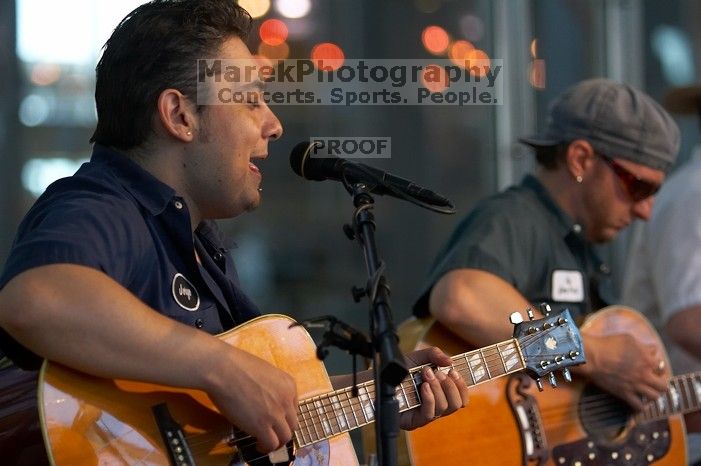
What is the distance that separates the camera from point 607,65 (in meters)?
5.39

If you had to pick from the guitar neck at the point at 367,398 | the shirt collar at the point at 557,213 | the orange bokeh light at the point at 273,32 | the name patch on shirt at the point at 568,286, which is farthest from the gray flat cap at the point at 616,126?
the orange bokeh light at the point at 273,32

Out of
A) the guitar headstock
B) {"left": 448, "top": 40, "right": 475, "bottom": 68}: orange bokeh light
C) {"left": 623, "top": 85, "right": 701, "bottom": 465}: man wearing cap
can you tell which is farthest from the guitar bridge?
{"left": 448, "top": 40, "right": 475, "bottom": 68}: orange bokeh light

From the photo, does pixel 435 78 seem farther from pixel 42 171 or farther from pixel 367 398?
pixel 367 398

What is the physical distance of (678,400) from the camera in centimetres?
370

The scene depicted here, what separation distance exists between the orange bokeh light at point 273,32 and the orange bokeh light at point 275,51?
0.02 meters

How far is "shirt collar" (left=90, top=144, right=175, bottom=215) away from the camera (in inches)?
96.2

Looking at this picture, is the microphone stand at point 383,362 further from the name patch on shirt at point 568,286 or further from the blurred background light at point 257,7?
the blurred background light at point 257,7

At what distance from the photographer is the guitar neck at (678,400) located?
362cm

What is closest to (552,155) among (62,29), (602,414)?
(602,414)

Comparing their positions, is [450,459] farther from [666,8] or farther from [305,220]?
[666,8]

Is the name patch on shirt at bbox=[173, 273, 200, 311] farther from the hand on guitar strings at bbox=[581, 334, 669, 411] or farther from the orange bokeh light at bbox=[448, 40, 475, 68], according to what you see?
the orange bokeh light at bbox=[448, 40, 475, 68]

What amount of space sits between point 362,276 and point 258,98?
2475mm

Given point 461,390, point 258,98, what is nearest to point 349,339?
point 461,390

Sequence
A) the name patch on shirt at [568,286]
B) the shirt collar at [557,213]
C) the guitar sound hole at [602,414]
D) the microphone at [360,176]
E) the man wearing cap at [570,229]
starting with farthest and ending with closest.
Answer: the shirt collar at [557,213] < the name patch on shirt at [568,286] < the guitar sound hole at [602,414] < the man wearing cap at [570,229] < the microphone at [360,176]
